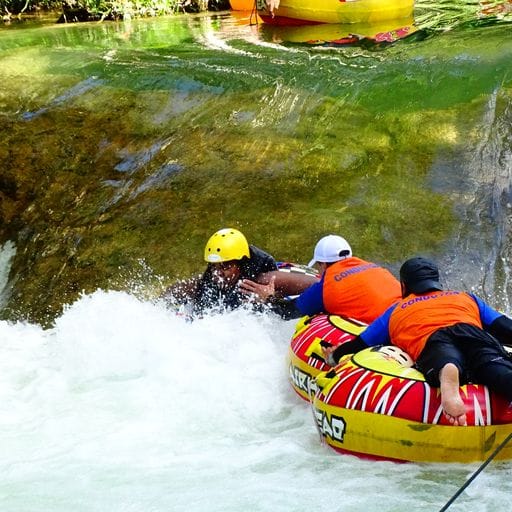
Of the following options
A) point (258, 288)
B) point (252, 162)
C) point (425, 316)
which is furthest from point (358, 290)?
point (252, 162)

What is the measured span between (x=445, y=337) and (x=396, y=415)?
51cm

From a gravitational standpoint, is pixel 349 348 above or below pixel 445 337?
below

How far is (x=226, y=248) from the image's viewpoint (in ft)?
21.9

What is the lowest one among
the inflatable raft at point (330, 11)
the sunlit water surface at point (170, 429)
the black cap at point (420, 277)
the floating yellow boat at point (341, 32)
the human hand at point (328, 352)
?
the sunlit water surface at point (170, 429)

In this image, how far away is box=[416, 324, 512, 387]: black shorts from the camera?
4223mm

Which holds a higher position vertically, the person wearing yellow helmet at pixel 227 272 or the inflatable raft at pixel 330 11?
the inflatable raft at pixel 330 11

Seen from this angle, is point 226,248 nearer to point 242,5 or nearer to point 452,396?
point 452,396

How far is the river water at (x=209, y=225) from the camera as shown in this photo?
449cm

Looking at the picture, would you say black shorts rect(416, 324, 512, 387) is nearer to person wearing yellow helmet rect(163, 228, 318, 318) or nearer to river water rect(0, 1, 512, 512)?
river water rect(0, 1, 512, 512)

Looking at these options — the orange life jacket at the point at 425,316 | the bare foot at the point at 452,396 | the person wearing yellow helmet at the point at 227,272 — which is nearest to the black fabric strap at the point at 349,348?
the orange life jacket at the point at 425,316

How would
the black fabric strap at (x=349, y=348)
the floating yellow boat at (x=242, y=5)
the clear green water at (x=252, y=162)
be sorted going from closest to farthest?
1. the black fabric strap at (x=349, y=348)
2. the clear green water at (x=252, y=162)
3. the floating yellow boat at (x=242, y=5)

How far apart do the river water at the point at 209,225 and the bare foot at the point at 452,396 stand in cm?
30

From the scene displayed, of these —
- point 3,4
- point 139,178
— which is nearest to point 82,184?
point 139,178

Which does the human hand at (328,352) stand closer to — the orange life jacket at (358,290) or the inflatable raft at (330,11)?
the orange life jacket at (358,290)
